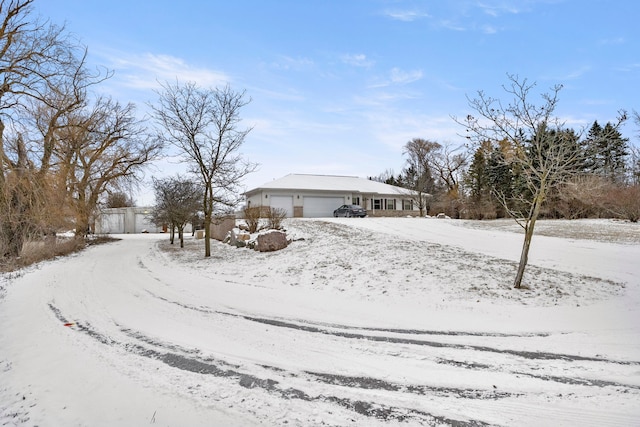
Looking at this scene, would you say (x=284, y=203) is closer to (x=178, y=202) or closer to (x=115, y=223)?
(x=178, y=202)

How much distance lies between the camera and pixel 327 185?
3509 centimetres

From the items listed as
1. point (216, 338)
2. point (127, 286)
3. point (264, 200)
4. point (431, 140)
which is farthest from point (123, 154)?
point (431, 140)

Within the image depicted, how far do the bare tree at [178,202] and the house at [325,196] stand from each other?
9118 mm

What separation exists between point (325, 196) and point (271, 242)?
1968 cm

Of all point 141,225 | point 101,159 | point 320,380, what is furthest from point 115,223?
point 320,380

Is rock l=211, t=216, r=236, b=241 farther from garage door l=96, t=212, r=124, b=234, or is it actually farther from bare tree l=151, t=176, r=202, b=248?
garage door l=96, t=212, r=124, b=234

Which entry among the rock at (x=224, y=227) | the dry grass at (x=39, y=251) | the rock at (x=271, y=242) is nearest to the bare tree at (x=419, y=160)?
the rock at (x=224, y=227)

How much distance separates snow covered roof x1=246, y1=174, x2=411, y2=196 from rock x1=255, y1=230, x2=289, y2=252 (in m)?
16.7

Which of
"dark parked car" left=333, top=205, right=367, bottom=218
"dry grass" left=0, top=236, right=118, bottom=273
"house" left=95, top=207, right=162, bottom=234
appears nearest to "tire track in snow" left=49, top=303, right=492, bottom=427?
"dry grass" left=0, top=236, right=118, bottom=273

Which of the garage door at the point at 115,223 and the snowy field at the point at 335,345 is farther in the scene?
the garage door at the point at 115,223

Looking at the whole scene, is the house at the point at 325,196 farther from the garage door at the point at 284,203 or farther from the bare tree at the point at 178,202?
the bare tree at the point at 178,202

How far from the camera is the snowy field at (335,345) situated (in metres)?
3.24

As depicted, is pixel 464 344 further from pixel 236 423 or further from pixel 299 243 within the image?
pixel 299 243

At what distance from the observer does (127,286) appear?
30.9ft
